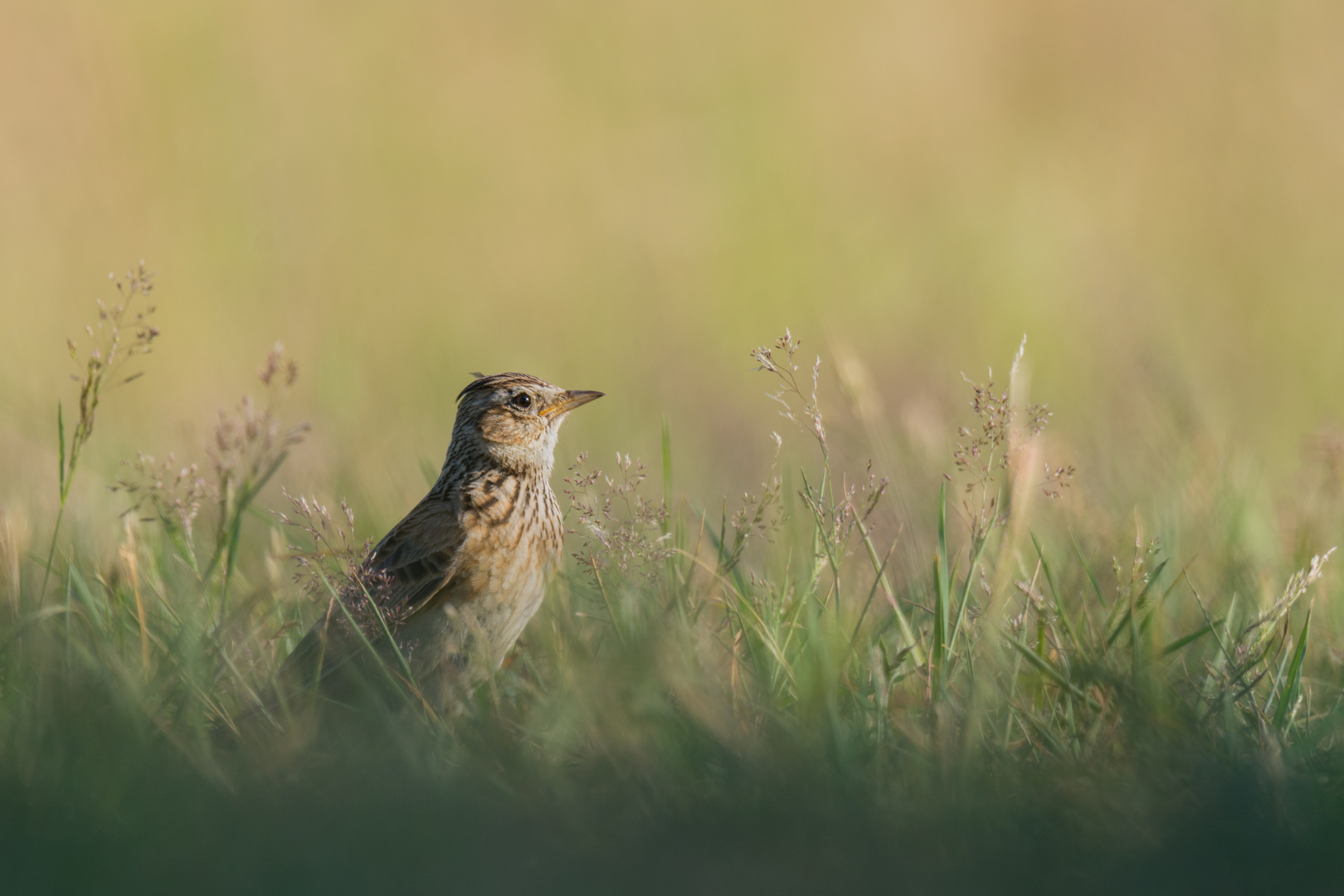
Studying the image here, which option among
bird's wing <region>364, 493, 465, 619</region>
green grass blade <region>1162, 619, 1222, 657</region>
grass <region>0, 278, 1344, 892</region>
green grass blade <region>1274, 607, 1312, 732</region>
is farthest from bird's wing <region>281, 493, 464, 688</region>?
green grass blade <region>1274, 607, 1312, 732</region>

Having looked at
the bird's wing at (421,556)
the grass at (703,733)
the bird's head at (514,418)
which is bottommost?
the grass at (703,733)

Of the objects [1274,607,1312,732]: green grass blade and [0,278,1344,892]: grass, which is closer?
[0,278,1344,892]: grass

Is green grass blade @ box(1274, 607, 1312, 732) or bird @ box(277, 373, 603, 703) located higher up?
bird @ box(277, 373, 603, 703)

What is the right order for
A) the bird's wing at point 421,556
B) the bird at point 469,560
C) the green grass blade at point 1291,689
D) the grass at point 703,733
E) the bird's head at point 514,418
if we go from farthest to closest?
the bird's head at point 514,418
the bird's wing at point 421,556
the bird at point 469,560
the green grass blade at point 1291,689
the grass at point 703,733

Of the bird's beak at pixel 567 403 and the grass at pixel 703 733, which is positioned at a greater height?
the bird's beak at pixel 567 403

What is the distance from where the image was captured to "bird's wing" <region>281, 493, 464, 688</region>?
11.7 feet

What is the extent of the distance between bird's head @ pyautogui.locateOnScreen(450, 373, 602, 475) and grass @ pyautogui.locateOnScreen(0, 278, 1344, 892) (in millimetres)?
805

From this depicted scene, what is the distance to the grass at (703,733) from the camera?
7.43 ft

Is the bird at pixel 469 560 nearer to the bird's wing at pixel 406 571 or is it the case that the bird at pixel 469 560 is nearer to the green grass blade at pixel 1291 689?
the bird's wing at pixel 406 571

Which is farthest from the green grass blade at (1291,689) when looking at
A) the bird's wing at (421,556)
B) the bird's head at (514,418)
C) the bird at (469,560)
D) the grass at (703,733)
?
the bird's head at (514,418)

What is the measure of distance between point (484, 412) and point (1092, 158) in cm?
759

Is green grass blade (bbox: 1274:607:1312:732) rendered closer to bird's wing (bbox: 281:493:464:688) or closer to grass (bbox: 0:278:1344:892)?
grass (bbox: 0:278:1344:892)

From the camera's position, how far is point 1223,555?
13.9 feet

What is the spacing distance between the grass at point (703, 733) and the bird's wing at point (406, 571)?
120 mm
